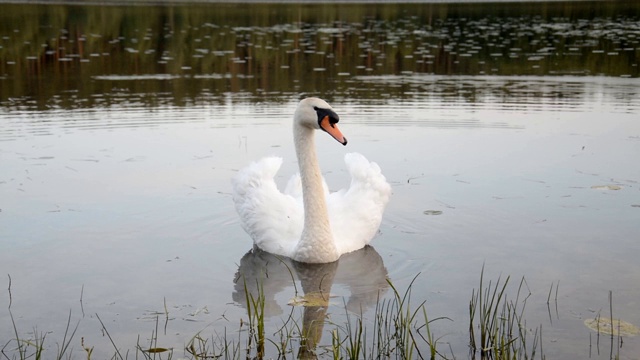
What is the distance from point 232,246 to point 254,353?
9.14 feet

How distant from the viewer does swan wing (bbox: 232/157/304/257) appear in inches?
318

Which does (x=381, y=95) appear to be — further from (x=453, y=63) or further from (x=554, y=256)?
(x=554, y=256)

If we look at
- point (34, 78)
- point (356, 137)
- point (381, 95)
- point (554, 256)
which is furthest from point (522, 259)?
point (34, 78)

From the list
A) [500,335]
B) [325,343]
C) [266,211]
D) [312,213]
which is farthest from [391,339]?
[266,211]

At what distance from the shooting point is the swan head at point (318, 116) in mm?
7500

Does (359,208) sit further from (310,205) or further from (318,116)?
(318,116)

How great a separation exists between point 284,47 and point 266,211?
81.7 feet

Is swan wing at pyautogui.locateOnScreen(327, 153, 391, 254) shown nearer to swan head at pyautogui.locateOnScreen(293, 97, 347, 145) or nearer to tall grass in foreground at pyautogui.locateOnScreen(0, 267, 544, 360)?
swan head at pyautogui.locateOnScreen(293, 97, 347, 145)

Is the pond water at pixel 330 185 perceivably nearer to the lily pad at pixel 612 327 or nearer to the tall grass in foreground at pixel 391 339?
the lily pad at pixel 612 327

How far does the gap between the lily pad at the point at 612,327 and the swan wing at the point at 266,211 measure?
9.37 ft

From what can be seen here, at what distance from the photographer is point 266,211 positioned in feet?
27.0

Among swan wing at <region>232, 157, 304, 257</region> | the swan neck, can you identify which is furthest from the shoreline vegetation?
swan wing at <region>232, 157, 304, 257</region>

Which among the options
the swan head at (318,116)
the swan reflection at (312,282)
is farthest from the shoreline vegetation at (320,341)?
the swan head at (318,116)

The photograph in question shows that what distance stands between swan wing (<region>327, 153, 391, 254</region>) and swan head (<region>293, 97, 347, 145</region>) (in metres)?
1.02
